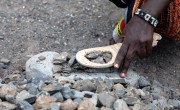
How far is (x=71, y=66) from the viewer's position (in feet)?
7.68

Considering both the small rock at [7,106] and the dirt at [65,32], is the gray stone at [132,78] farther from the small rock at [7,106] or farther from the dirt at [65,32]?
the small rock at [7,106]

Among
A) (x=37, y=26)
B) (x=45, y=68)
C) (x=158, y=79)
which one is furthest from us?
(x=37, y=26)

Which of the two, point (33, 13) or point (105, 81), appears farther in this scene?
point (33, 13)

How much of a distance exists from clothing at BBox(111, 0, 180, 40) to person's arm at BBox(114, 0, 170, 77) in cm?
12

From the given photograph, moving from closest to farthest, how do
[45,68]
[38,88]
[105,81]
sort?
[38,88], [105,81], [45,68]

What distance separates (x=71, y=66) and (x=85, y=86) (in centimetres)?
28

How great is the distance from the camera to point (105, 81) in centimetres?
217

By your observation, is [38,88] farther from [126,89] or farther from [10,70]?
[10,70]

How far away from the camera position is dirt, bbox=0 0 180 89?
2666mm

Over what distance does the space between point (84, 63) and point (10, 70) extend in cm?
59

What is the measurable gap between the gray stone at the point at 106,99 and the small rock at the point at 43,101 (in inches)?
8.7

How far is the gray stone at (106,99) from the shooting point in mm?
1935

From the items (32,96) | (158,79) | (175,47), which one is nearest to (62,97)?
(32,96)

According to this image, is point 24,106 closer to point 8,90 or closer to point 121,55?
point 8,90
